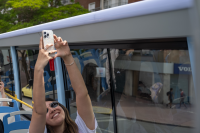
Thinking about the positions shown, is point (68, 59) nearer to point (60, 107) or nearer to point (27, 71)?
point (60, 107)

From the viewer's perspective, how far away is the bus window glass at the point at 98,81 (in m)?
2.40

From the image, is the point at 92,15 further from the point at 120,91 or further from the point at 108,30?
the point at 120,91

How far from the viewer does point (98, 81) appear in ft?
8.33

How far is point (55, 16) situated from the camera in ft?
42.5

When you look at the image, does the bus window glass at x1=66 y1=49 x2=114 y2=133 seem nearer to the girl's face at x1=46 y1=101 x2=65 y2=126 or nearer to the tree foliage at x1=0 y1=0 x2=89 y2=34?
the girl's face at x1=46 y1=101 x2=65 y2=126

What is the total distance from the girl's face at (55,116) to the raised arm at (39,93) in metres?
0.22

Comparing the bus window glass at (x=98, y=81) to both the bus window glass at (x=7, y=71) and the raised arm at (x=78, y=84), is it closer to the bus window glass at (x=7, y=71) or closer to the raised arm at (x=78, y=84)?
the raised arm at (x=78, y=84)

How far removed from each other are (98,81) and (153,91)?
2.83 feet

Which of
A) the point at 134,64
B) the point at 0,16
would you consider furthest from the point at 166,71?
the point at 0,16

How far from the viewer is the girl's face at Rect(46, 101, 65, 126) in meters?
1.69

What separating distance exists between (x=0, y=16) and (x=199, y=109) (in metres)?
15.9

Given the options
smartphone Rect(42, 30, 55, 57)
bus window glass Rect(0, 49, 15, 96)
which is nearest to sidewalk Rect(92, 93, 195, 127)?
smartphone Rect(42, 30, 55, 57)

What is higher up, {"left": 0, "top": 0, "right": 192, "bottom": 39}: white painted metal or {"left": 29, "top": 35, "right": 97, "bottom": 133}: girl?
{"left": 0, "top": 0, "right": 192, "bottom": 39}: white painted metal

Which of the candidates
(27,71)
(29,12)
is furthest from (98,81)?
(29,12)
